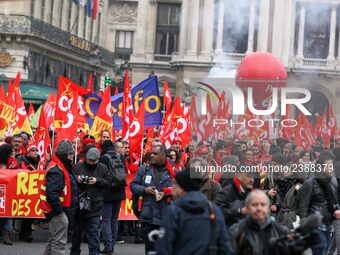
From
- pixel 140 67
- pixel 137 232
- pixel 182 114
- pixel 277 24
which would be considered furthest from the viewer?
pixel 140 67

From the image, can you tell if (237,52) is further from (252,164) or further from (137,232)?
(252,164)

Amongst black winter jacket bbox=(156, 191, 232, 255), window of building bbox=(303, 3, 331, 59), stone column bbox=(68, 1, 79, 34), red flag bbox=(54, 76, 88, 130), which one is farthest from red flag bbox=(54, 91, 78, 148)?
window of building bbox=(303, 3, 331, 59)

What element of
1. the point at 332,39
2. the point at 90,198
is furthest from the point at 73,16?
the point at 90,198

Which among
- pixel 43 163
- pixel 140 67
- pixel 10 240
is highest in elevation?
pixel 140 67

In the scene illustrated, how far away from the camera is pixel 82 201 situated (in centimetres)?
1348

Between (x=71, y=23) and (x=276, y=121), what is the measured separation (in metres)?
43.4

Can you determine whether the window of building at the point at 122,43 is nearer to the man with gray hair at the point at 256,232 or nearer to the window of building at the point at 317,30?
the window of building at the point at 317,30

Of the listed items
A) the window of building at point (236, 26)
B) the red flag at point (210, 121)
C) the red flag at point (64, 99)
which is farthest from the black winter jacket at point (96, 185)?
the window of building at point (236, 26)

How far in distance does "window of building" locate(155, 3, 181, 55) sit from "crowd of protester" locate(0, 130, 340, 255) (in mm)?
58546

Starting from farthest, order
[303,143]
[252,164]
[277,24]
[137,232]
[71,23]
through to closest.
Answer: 1. [277,24]
2. [71,23]
3. [303,143]
4. [137,232]
5. [252,164]

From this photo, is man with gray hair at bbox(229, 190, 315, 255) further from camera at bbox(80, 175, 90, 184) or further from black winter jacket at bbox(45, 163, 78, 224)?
camera at bbox(80, 175, 90, 184)

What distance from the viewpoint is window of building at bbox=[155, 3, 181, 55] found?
7475 cm

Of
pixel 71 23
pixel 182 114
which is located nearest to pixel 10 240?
pixel 182 114

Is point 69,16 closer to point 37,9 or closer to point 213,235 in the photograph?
point 37,9
